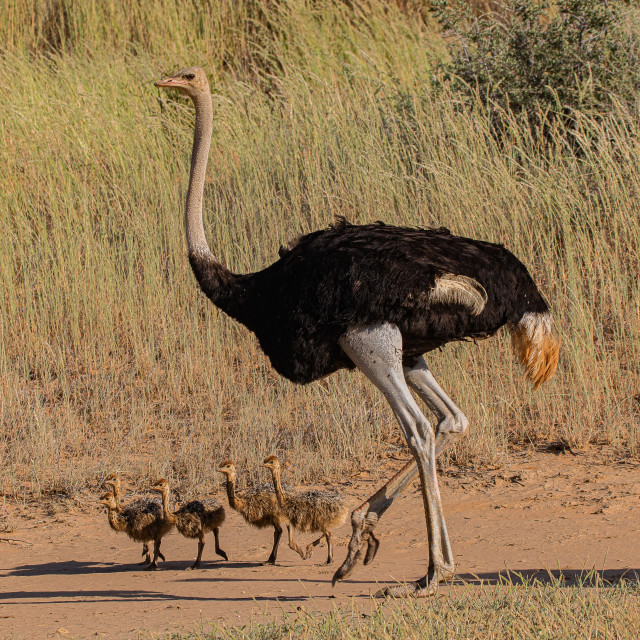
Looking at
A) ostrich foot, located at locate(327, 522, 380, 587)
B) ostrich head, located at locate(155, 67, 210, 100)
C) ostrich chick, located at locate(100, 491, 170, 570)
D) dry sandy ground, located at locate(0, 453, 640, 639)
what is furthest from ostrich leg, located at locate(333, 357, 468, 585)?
ostrich head, located at locate(155, 67, 210, 100)

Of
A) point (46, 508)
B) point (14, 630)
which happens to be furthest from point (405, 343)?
point (46, 508)

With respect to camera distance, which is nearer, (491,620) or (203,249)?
(491,620)

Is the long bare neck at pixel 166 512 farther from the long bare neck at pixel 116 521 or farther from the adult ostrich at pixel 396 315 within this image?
the adult ostrich at pixel 396 315

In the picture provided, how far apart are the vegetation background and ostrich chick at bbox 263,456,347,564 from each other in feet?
3.79

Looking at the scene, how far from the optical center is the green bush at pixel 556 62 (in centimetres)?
910

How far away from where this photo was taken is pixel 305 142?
958 cm

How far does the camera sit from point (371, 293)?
4367 mm

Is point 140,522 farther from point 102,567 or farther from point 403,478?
point 403,478

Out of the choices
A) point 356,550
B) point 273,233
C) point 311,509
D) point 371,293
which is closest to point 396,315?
point 371,293

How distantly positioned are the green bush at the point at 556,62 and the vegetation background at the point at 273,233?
40 mm

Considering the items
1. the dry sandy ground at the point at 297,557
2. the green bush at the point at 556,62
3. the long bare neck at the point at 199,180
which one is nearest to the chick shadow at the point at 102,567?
the dry sandy ground at the point at 297,557

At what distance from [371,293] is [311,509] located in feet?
4.19

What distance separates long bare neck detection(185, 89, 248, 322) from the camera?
4863 mm

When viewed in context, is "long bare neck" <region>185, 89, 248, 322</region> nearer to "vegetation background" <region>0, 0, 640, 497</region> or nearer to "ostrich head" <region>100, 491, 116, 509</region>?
"ostrich head" <region>100, 491, 116, 509</region>
